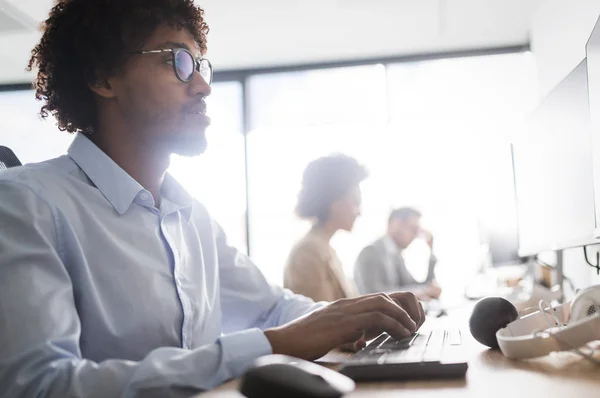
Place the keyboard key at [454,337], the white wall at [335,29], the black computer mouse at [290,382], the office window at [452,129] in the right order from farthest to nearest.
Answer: the office window at [452,129], the white wall at [335,29], the keyboard key at [454,337], the black computer mouse at [290,382]

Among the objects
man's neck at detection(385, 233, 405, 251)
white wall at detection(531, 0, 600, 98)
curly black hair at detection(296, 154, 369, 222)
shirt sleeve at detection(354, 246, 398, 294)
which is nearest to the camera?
white wall at detection(531, 0, 600, 98)

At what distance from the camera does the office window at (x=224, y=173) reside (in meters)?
5.17

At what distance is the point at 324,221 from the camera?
3.15 metres

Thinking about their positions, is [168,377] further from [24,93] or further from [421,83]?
[24,93]

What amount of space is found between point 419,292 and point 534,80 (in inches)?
93.5

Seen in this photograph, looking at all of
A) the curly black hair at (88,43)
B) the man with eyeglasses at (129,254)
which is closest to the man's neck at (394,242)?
the man with eyeglasses at (129,254)

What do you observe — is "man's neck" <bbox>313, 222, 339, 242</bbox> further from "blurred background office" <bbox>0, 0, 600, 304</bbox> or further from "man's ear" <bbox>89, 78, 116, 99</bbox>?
"man's ear" <bbox>89, 78, 116, 99</bbox>

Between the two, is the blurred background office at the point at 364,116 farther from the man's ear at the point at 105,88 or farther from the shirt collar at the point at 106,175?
the shirt collar at the point at 106,175

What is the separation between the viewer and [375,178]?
5035 mm

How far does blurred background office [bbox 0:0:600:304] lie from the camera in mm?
4688

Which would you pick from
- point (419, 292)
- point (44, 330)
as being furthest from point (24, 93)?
point (44, 330)

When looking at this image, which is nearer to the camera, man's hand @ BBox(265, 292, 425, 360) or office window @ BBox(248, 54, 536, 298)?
man's hand @ BBox(265, 292, 425, 360)

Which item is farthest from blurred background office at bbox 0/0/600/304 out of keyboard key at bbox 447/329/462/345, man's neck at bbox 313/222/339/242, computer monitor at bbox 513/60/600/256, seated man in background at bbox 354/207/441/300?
keyboard key at bbox 447/329/462/345

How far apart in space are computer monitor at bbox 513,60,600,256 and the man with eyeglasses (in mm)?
480
